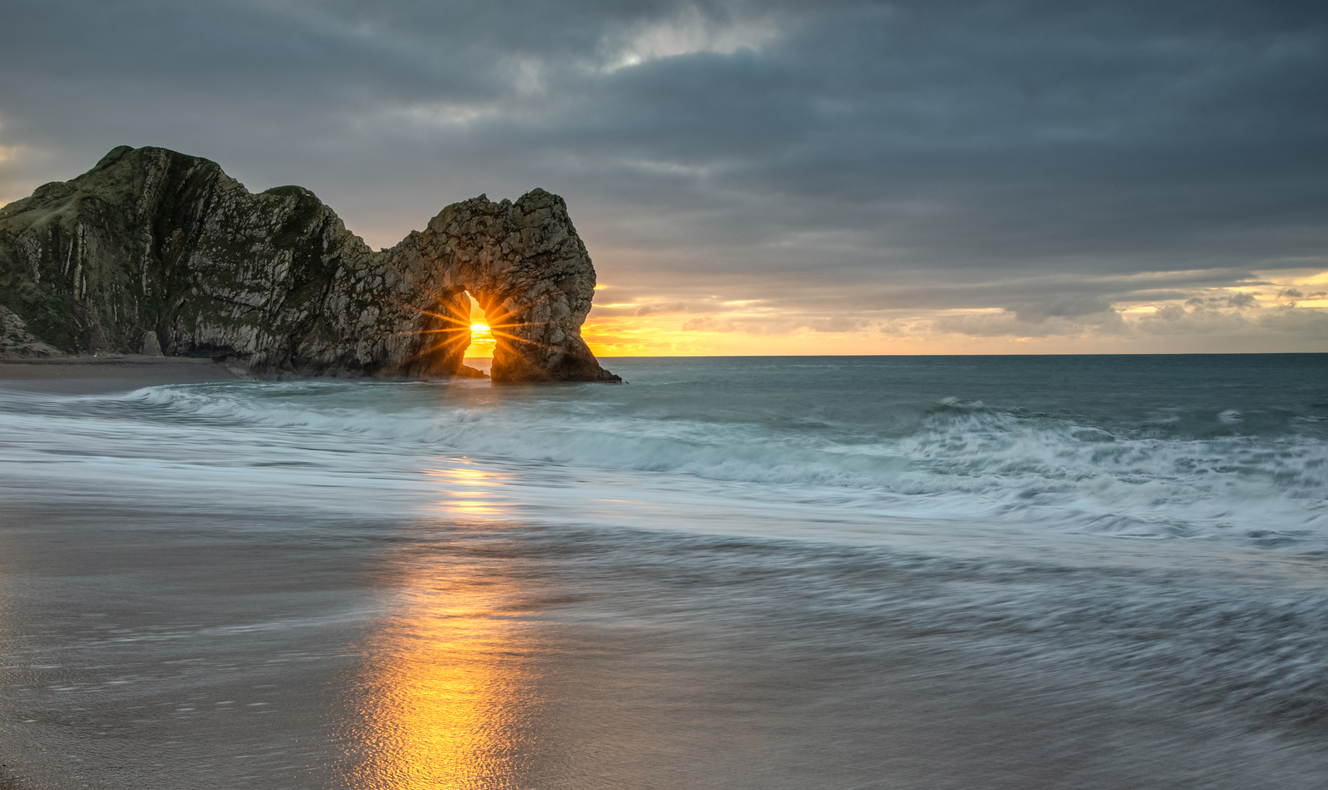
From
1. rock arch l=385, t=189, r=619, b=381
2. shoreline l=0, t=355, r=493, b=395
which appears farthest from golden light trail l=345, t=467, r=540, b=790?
rock arch l=385, t=189, r=619, b=381

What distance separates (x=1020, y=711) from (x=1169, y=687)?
726mm

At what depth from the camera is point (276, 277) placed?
191 feet

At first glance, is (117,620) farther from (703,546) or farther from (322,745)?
(703,546)

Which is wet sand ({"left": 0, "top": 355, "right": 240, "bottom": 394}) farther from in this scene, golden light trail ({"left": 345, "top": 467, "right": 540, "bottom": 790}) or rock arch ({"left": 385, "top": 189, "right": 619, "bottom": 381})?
golden light trail ({"left": 345, "top": 467, "right": 540, "bottom": 790})

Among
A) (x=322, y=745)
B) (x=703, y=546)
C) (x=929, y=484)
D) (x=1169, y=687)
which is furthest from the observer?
(x=929, y=484)

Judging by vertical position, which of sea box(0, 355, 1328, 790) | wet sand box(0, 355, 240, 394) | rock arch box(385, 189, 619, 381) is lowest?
sea box(0, 355, 1328, 790)

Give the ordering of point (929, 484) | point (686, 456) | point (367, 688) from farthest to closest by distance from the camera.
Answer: point (686, 456), point (929, 484), point (367, 688)

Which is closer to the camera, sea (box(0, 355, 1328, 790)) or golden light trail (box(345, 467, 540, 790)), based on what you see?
golden light trail (box(345, 467, 540, 790))

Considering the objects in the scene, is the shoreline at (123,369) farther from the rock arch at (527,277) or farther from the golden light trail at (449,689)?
the golden light trail at (449,689)

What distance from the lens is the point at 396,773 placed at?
5.75ft

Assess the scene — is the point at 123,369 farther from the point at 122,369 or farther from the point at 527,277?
the point at 527,277

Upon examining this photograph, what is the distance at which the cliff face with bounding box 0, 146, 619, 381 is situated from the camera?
162 feet

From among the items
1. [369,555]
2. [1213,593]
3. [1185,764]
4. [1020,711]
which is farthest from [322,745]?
[1213,593]

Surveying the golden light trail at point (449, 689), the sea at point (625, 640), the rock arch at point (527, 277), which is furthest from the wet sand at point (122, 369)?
the golden light trail at point (449, 689)
